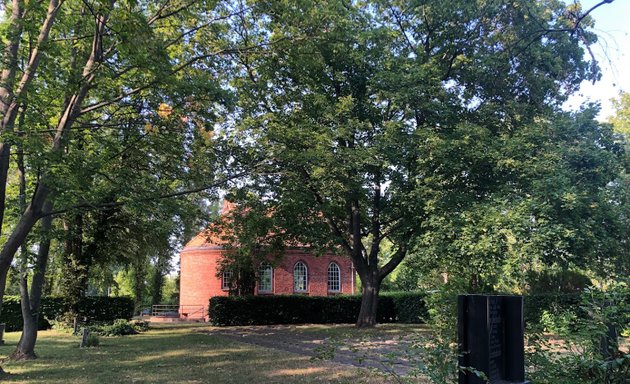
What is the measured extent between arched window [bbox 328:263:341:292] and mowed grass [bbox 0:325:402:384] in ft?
74.1

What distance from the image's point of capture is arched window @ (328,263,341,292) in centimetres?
3834

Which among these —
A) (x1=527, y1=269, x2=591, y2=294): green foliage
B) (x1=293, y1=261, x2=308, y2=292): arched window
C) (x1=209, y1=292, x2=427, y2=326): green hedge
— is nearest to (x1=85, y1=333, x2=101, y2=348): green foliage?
(x1=209, y1=292, x2=427, y2=326): green hedge

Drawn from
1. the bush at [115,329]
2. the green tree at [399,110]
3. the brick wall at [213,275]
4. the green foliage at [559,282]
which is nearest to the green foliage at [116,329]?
the bush at [115,329]

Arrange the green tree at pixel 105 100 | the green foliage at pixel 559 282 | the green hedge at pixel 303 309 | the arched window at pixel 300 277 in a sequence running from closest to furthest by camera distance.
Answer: the green tree at pixel 105 100 → the green foliage at pixel 559 282 → the green hedge at pixel 303 309 → the arched window at pixel 300 277

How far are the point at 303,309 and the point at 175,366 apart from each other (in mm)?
17727

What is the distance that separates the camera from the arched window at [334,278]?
1510 inches

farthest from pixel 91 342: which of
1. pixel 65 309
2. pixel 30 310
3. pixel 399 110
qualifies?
pixel 399 110

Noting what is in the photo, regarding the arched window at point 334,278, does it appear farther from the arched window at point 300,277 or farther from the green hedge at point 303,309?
the green hedge at point 303,309

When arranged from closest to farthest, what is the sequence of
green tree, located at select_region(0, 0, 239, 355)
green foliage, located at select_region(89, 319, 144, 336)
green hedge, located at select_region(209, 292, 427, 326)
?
green tree, located at select_region(0, 0, 239, 355) < green foliage, located at select_region(89, 319, 144, 336) < green hedge, located at select_region(209, 292, 427, 326)

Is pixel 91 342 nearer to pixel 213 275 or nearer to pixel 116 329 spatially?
pixel 116 329

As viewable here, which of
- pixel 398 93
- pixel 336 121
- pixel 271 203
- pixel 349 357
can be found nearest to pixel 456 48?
pixel 398 93

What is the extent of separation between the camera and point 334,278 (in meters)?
38.6

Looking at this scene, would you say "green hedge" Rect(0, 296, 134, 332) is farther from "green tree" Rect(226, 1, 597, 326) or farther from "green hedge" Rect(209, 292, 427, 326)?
"green tree" Rect(226, 1, 597, 326)

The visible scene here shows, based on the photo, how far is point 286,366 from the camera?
36.1 feet
